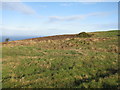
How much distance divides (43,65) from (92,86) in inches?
278

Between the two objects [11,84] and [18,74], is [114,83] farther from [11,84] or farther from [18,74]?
[18,74]

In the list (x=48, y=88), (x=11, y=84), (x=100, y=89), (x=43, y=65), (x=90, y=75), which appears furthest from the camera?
(x=43, y=65)

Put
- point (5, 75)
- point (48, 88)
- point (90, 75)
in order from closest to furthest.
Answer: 1. point (48, 88)
2. point (90, 75)
3. point (5, 75)

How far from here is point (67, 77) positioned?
9.50 meters

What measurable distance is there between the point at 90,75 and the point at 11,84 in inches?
226

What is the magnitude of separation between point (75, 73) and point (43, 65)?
14.5 feet

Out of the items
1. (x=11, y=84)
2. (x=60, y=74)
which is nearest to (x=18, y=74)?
(x=11, y=84)

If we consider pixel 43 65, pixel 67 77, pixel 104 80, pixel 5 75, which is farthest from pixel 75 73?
pixel 5 75

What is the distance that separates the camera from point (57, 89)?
7629 millimetres

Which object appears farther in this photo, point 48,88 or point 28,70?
point 28,70

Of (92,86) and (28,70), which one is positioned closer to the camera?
(92,86)

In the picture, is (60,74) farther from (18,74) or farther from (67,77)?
(18,74)

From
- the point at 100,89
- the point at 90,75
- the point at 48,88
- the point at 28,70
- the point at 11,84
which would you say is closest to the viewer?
the point at 100,89

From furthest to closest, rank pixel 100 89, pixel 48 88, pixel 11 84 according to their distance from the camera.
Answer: pixel 11 84 → pixel 48 88 → pixel 100 89
